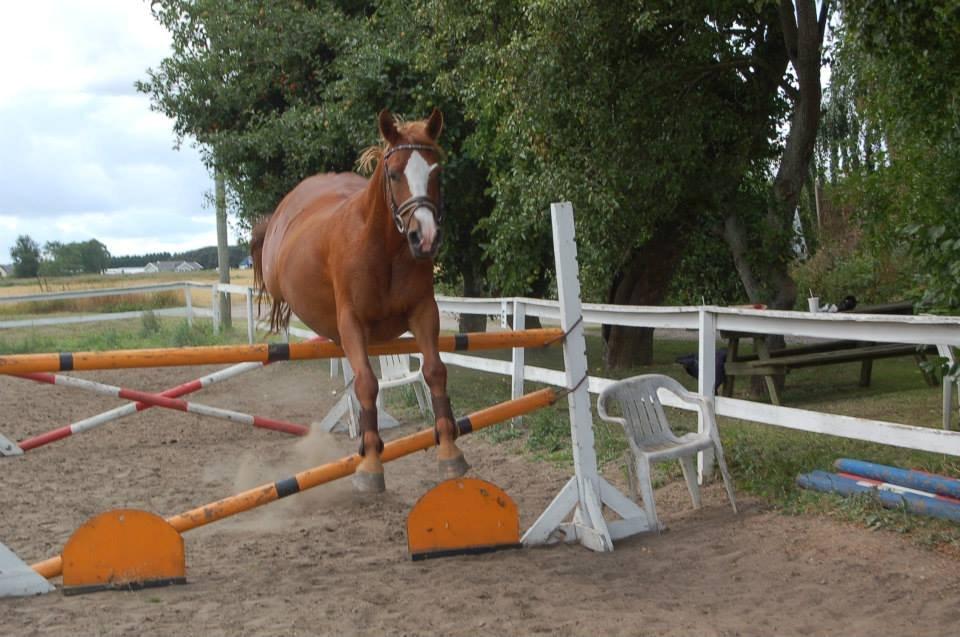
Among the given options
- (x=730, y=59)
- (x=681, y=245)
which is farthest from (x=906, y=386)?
(x=730, y=59)

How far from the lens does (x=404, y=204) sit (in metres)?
4.16

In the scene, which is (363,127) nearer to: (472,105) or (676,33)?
(472,105)

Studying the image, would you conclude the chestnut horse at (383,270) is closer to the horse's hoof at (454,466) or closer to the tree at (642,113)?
the horse's hoof at (454,466)

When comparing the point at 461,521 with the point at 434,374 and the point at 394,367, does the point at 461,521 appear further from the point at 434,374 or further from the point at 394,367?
the point at 394,367

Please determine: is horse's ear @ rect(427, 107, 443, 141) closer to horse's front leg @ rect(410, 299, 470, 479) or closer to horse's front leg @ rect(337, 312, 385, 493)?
horse's front leg @ rect(410, 299, 470, 479)

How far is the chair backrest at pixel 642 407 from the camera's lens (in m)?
5.70

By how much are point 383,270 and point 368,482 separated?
3.20 ft

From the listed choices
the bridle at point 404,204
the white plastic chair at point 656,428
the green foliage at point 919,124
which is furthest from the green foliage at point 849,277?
the bridle at point 404,204

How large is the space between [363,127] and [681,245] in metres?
4.46

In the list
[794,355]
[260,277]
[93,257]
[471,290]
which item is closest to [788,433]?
[794,355]

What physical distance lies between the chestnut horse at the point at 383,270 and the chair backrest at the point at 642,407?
144 centimetres

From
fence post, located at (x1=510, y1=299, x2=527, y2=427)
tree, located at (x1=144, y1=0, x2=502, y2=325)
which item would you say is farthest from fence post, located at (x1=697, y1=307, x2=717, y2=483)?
tree, located at (x1=144, y1=0, x2=502, y2=325)

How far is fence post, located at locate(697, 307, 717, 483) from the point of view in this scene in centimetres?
609

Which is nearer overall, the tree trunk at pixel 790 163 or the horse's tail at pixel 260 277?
the horse's tail at pixel 260 277
